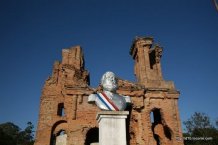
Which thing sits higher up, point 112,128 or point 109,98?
point 109,98

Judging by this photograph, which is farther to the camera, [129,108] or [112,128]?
[129,108]

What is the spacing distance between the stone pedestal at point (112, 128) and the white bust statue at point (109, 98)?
38cm

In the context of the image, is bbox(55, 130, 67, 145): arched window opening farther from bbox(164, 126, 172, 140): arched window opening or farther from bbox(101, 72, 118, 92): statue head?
bbox(101, 72, 118, 92): statue head

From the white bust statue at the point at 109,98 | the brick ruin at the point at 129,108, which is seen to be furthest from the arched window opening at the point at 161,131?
the white bust statue at the point at 109,98

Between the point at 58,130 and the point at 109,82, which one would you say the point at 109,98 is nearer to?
the point at 109,82

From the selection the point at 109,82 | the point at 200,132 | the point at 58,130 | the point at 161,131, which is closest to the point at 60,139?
the point at 58,130

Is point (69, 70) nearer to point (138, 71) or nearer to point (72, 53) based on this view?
point (72, 53)

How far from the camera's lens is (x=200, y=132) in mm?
38250

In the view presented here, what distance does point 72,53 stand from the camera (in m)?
21.7

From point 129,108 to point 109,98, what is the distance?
13.0m

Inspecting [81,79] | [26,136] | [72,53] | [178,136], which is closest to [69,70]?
[81,79]

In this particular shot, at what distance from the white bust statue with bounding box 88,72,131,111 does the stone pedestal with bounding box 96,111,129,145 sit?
15.1 inches

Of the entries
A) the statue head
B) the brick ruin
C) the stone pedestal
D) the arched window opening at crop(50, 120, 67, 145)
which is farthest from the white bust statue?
the arched window opening at crop(50, 120, 67, 145)

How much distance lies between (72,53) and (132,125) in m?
8.53
